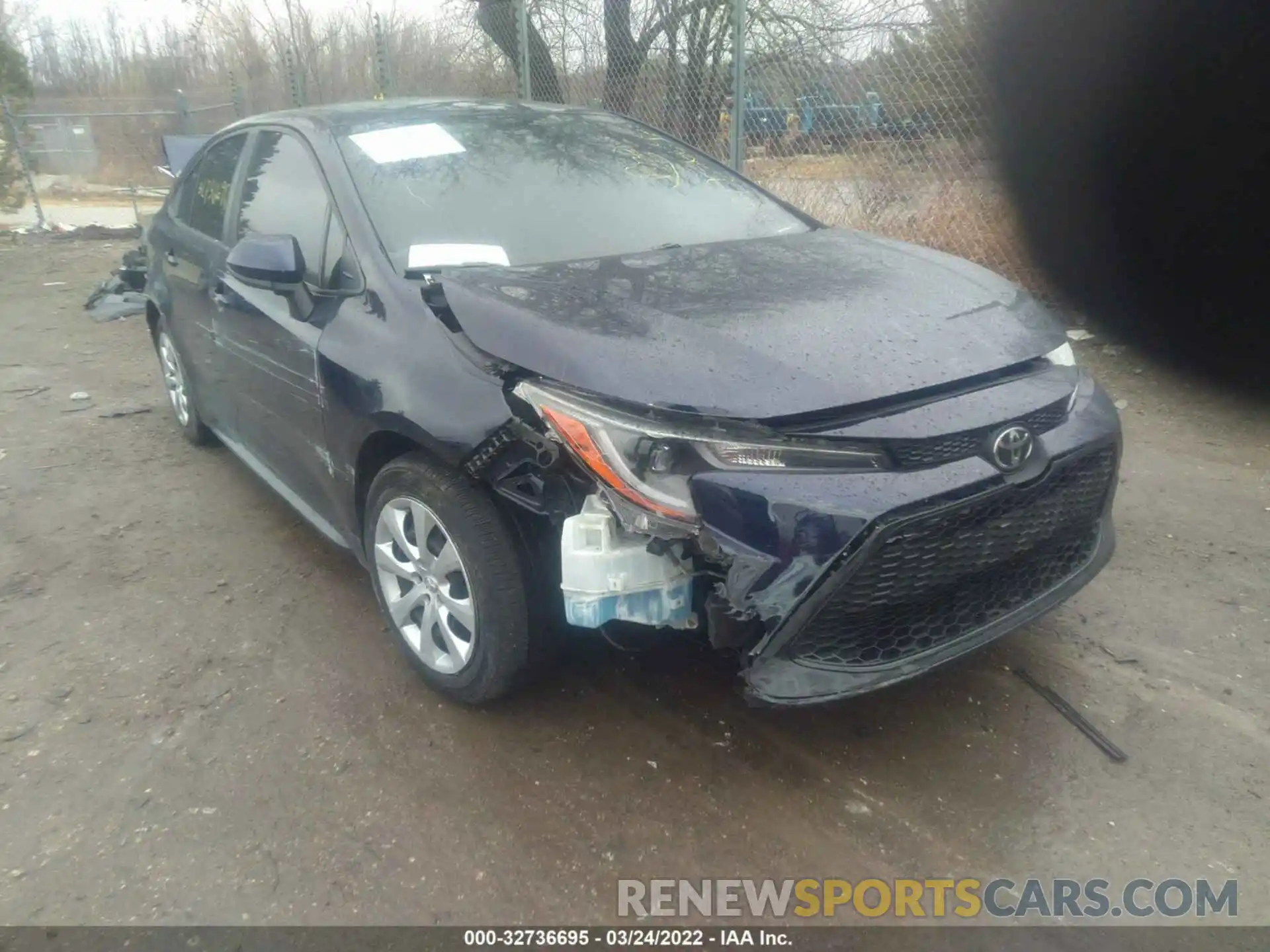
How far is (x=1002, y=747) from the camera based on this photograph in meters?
2.52

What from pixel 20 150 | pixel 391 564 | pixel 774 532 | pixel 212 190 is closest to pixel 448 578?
pixel 391 564

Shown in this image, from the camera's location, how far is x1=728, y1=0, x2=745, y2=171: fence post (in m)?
6.57

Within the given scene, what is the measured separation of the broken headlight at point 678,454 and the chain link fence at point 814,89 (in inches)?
126

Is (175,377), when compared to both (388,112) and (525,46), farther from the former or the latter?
(525,46)

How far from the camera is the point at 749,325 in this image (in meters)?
2.35

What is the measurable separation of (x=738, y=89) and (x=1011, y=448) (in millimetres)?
5411

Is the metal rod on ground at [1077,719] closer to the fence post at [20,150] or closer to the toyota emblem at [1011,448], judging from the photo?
the toyota emblem at [1011,448]

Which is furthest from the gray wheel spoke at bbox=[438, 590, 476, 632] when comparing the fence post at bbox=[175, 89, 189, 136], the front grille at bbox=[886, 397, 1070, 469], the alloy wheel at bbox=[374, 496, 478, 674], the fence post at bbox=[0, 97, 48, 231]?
the fence post at bbox=[175, 89, 189, 136]

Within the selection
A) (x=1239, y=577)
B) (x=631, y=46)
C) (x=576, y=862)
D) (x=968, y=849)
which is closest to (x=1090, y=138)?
(x=1239, y=577)

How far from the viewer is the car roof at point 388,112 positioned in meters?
3.41

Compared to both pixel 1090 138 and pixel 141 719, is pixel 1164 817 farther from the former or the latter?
pixel 1090 138

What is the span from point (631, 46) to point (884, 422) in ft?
23.7

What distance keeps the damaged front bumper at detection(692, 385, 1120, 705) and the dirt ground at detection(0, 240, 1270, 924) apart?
1.40 ft

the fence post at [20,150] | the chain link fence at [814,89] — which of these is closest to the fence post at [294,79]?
the chain link fence at [814,89]
